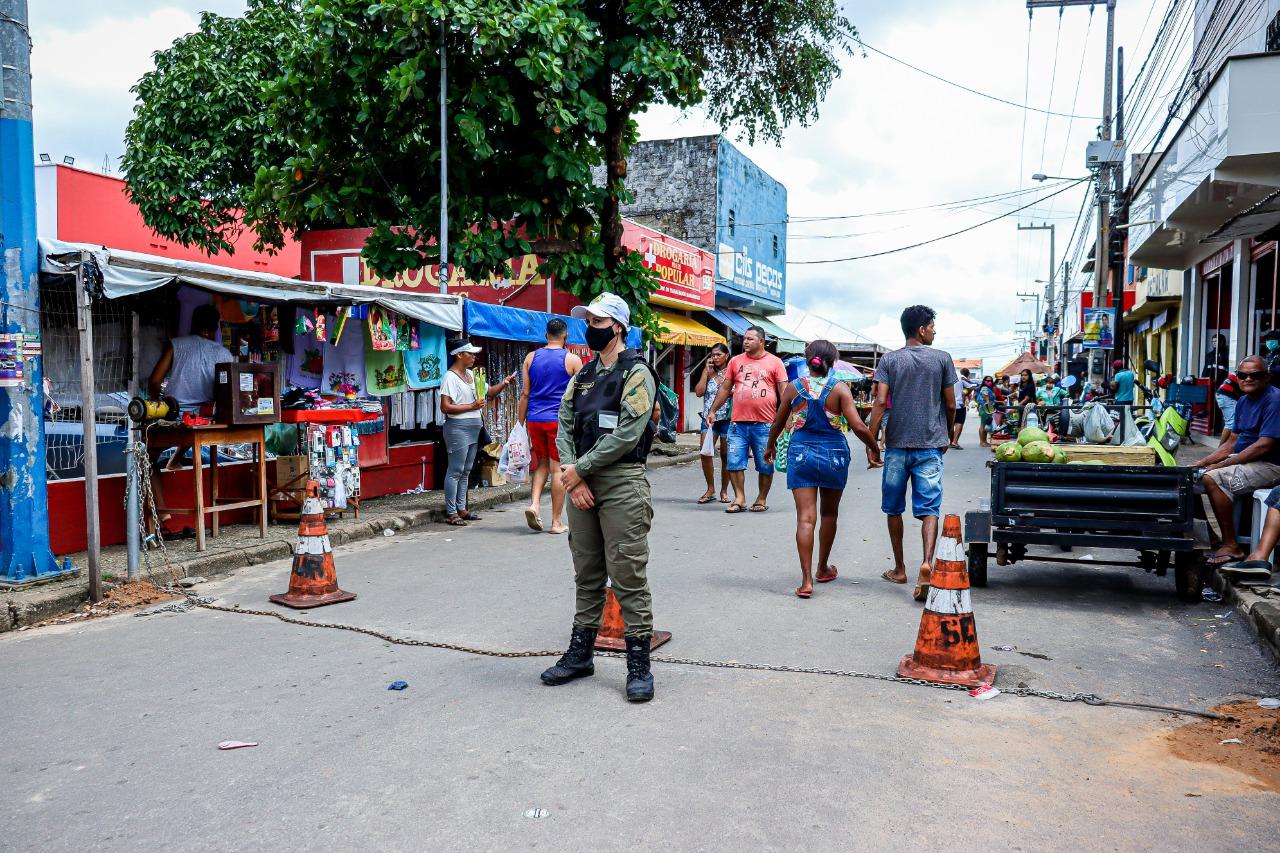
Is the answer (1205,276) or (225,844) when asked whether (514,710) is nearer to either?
(225,844)

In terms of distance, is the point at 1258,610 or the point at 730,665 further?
the point at 1258,610

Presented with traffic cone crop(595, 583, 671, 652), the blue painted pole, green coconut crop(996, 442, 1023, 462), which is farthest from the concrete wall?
traffic cone crop(595, 583, 671, 652)

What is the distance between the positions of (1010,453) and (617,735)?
4.12 meters

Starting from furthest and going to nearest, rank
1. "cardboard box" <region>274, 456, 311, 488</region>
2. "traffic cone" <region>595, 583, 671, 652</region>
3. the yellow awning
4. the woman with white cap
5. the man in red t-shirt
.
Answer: the yellow awning < the man in red t-shirt < the woman with white cap < "cardboard box" <region>274, 456, 311, 488</region> < "traffic cone" <region>595, 583, 671, 652</region>

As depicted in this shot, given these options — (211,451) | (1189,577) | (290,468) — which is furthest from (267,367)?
(1189,577)

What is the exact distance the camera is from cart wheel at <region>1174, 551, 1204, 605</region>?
20.8 ft

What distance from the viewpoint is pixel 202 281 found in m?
7.30

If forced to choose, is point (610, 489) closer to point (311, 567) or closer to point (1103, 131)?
point (311, 567)

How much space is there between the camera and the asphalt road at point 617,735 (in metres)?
3.18

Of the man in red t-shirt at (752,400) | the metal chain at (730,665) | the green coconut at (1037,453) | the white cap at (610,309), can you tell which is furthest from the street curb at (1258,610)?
the man in red t-shirt at (752,400)

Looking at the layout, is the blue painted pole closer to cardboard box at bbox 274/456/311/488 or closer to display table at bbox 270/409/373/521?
display table at bbox 270/409/373/521

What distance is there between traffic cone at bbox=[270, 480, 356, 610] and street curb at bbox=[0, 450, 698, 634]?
126cm

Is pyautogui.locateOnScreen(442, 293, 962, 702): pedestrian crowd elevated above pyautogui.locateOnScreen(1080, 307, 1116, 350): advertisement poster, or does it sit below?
below

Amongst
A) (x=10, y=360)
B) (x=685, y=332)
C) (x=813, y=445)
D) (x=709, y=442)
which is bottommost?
(x=709, y=442)
